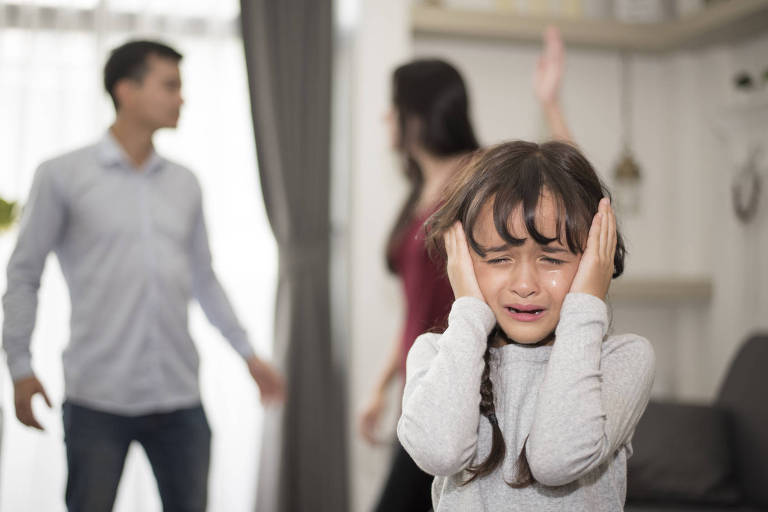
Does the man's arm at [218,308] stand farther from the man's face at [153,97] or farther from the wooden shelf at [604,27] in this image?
the wooden shelf at [604,27]

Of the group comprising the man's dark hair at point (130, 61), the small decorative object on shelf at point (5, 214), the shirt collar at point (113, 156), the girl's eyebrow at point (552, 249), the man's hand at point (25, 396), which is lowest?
the man's hand at point (25, 396)

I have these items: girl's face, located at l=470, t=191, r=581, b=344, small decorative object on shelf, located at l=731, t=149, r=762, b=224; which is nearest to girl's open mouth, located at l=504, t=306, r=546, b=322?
girl's face, located at l=470, t=191, r=581, b=344

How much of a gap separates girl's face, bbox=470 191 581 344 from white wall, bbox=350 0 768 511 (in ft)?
7.17

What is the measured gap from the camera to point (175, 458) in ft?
6.22

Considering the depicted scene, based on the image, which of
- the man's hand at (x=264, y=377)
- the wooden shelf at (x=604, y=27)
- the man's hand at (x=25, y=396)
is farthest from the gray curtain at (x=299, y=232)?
the man's hand at (x=25, y=396)

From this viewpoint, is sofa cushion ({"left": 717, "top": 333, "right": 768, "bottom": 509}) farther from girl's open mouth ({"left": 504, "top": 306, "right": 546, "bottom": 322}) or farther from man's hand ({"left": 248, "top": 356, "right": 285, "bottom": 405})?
girl's open mouth ({"left": 504, "top": 306, "right": 546, "bottom": 322})

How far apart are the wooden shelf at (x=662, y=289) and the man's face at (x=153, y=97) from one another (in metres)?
2.11

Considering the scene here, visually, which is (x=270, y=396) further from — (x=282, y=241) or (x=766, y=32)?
(x=766, y=32)

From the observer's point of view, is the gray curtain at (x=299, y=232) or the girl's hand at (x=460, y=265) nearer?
the girl's hand at (x=460, y=265)

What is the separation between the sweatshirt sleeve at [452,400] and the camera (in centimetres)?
99

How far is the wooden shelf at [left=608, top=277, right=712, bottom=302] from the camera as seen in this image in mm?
3379

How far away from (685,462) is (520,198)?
183 cm

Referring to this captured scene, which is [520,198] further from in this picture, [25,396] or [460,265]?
[25,396]

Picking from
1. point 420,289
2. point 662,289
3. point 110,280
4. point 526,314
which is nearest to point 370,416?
point 420,289
